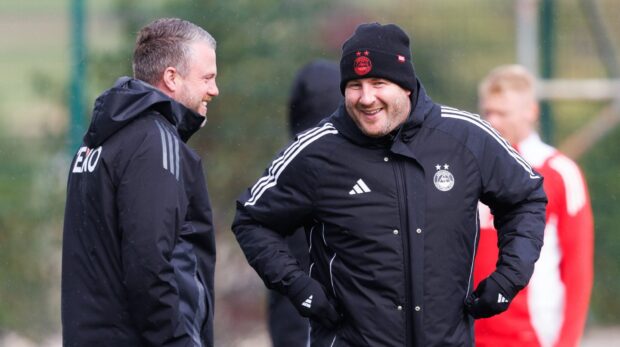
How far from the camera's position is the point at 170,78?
15.7 feet

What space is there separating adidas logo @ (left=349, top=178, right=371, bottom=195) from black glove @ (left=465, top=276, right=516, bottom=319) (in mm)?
534

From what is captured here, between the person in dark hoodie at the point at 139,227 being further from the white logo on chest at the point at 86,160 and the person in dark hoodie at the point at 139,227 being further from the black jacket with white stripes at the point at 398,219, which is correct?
the black jacket with white stripes at the point at 398,219

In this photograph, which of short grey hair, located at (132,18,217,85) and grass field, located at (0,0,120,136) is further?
grass field, located at (0,0,120,136)

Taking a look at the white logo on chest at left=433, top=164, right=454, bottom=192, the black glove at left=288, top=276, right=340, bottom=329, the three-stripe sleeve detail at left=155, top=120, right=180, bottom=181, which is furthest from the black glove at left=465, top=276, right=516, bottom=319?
the three-stripe sleeve detail at left=155, top=120, right=180, bottom=181

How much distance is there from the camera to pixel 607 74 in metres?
8.95

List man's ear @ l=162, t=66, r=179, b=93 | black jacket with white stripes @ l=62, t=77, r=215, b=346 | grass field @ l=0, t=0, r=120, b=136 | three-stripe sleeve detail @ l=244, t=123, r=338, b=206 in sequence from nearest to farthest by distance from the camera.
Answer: black jacket with white stripes @ l=62, t=77, r=215, b=346 → three-stripe sleeve detail @ l=244, t=123, r=338, b=206 → man's ear @ l=162, t=66, r=179, b=93 → grass field @ l=0, t=0, r=120, b=136

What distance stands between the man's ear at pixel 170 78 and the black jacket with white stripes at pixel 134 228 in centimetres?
14

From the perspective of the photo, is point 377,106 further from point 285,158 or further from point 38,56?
point 38,56

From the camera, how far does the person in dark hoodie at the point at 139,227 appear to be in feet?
14.3

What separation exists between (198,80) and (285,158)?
48 centimetres

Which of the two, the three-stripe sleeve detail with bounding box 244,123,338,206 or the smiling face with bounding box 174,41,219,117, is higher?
the smiling face with bounding box 174,41,219,117

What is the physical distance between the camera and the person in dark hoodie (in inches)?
171

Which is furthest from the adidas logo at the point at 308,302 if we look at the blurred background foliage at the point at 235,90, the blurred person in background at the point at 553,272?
the blurred background foliage at the point at 235,90

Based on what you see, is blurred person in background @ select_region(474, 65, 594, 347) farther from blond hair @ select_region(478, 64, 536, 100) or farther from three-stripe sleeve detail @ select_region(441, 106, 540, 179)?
three-stripe sleeve detail @ select_region(441, 106, 540, 179)
